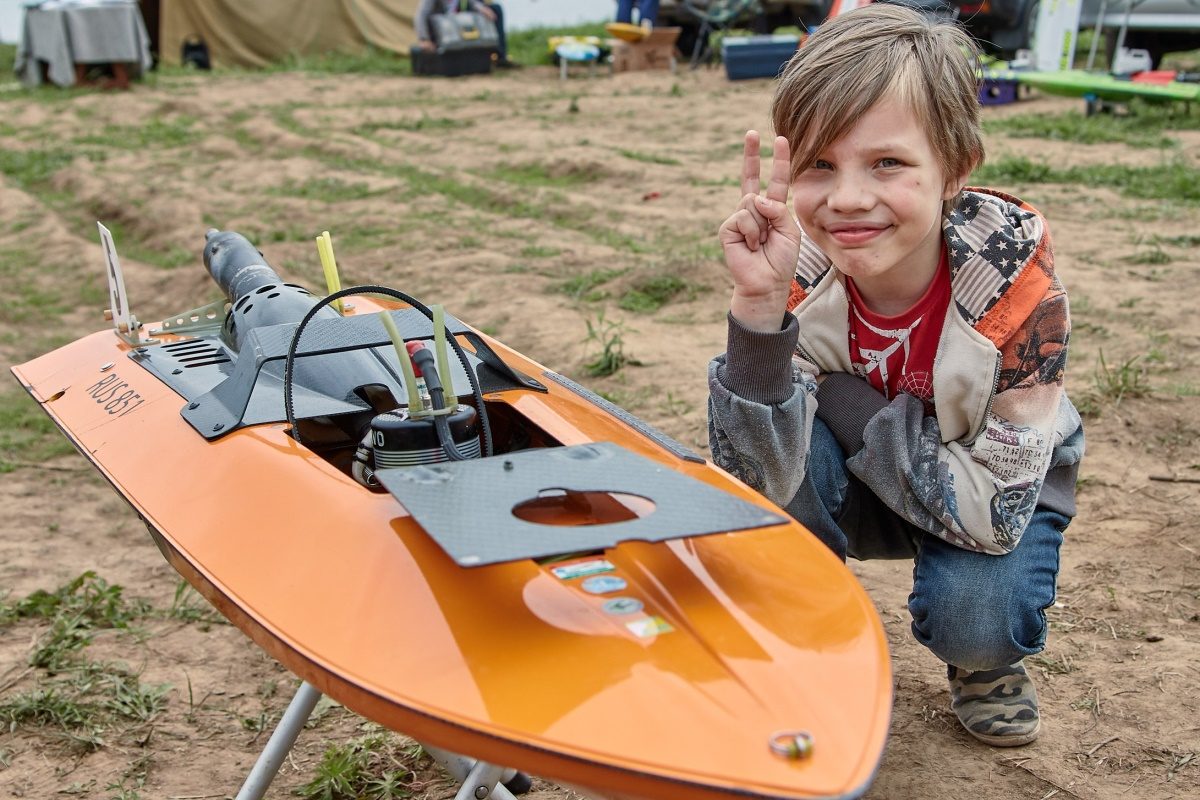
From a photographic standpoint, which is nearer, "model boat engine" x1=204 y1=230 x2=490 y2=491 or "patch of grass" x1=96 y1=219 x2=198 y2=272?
"model boat engine" x1=204 y1=230 x2=490 y2=491

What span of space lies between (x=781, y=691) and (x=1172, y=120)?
7.71 metres

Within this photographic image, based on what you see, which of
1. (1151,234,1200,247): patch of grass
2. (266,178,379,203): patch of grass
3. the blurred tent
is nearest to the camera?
(1151,234,1200,247): patch of grass

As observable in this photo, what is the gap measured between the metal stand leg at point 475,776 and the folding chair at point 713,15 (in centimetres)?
1357

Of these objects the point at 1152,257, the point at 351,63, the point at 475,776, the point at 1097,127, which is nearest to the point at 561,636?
the point at 475,776

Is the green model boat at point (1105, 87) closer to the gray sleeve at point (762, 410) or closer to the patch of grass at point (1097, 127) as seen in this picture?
the patch of grass at point (1097, 127)

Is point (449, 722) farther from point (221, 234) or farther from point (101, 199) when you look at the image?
point (101, 199)

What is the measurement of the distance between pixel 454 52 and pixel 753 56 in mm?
3761

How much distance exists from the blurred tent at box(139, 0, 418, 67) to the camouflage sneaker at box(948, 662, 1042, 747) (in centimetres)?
1597

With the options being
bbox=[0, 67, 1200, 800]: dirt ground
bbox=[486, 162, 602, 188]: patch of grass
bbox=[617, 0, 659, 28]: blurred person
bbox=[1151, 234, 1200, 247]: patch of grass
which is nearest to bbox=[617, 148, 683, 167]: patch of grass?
bbox=[0, 67, 1200, 800]: dirt ground

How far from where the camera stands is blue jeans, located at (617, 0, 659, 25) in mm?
15148

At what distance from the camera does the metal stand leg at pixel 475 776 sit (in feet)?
5.99

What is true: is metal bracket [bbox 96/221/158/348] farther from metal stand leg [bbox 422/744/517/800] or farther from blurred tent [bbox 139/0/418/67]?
blurred tent [bbox 139/0/418/67]

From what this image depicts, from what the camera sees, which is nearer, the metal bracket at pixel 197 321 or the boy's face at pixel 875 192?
the boy's face at pixel 875 192

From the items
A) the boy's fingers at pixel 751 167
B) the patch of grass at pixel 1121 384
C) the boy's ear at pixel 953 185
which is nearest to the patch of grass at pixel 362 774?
the boy's fingers at pixel 751 167
